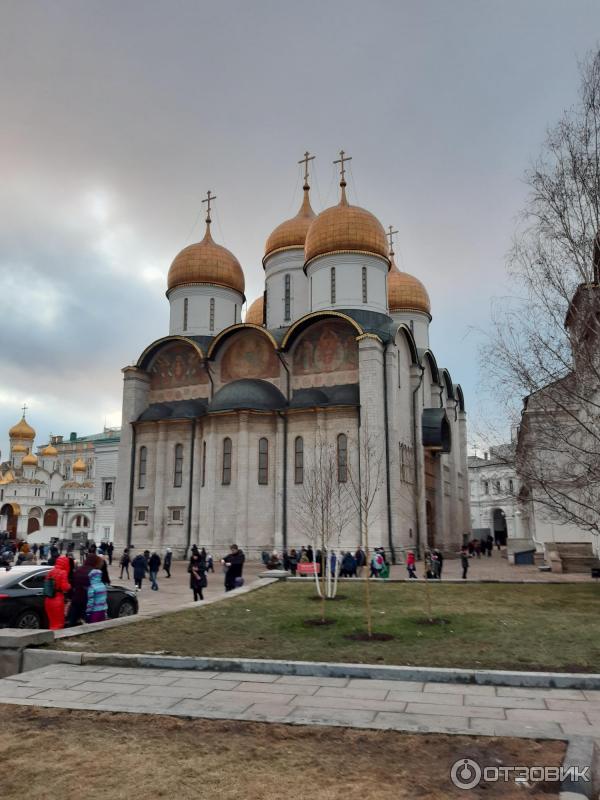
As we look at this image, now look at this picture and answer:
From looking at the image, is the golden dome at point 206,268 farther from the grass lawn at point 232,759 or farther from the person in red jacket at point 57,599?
the grass lawn at point 232,759

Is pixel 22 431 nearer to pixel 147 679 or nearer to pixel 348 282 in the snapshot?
pixel 348 282

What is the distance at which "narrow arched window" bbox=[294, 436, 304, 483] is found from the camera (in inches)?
1124

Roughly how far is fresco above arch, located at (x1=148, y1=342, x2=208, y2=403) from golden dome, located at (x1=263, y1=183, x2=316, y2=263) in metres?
8.26

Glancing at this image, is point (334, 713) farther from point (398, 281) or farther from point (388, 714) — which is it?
point (398, 281)

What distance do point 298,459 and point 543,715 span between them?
77.0 ft

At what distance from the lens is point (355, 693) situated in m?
6.07

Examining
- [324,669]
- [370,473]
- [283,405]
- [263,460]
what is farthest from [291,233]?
[324,669]

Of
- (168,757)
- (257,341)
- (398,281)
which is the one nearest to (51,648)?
(168,757)

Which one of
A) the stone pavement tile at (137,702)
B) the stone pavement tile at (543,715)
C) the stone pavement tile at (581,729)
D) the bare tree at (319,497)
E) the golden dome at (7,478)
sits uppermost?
the golden dome at (7,478)

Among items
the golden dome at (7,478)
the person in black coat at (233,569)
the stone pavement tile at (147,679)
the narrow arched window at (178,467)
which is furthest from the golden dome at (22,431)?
the stone pavement tile at (147,679)

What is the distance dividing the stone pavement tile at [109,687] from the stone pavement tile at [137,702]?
0.19 metres

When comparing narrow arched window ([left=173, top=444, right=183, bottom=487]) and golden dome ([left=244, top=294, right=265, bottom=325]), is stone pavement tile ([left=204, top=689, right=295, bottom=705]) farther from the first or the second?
golden dome ([left=244, top=294, right=265, bottom=325])

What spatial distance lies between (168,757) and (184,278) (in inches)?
1313

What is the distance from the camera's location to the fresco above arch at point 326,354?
2953 centimetres
